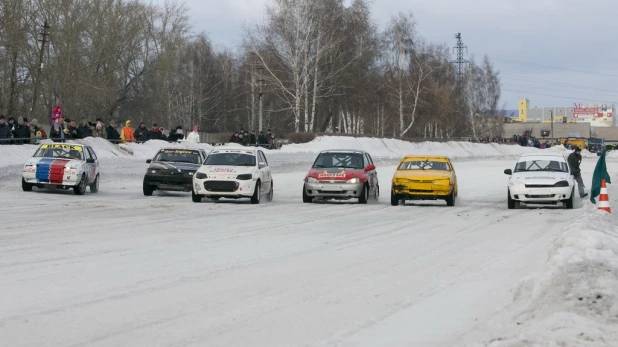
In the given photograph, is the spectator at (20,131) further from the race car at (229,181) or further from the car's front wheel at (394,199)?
the car's front wheel at (394,199)

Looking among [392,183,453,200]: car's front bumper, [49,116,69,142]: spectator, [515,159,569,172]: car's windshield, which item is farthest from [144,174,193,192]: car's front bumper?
[515,159,569,172]: car's windshield

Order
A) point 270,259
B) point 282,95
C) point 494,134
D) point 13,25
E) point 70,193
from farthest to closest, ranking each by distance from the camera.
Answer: point 494,134
point 282,95
point 13,25
point 70,193
point 270,259

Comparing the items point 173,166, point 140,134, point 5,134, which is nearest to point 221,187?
point 173,166

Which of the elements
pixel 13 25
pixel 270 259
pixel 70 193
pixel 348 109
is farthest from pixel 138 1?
pixel 270 259

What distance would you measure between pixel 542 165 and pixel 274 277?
57.4ft

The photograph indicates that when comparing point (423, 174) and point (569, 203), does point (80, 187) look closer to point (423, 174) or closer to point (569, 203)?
point (423, 174)

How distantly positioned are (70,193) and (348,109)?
166 feet

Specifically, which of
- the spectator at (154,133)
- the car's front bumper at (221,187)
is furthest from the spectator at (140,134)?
the car's front bumper at (221,187)

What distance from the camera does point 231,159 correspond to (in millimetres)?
27172

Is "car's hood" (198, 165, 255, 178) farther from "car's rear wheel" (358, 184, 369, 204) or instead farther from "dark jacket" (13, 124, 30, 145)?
"dark jacket" (13, 124, 30, 145)

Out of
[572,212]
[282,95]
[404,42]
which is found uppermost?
[404,42]

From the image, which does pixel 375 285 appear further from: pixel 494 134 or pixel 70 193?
pixel 494 134

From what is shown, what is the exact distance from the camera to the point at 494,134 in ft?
485

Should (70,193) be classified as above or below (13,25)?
below
